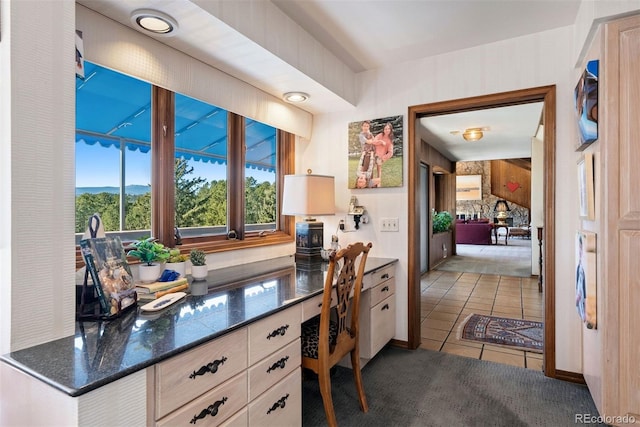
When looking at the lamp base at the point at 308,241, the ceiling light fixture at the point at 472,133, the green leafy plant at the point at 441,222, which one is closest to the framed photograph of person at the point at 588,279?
the lamp base at the point at 308,241

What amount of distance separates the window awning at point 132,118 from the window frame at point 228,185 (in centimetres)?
5

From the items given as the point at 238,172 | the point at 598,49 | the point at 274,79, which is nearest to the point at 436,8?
the point at 598,49

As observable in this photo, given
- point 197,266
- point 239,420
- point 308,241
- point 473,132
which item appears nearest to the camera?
point 239,420

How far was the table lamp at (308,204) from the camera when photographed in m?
2.58

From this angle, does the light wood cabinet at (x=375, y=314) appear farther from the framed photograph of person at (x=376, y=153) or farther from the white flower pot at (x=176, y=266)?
the white flower pot at (x=176, y=266)

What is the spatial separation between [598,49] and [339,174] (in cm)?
191

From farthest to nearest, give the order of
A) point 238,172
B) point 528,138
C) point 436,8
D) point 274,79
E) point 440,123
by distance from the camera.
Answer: point 528,138
point 440,123
point 238,172
point 274,79
point 436,8

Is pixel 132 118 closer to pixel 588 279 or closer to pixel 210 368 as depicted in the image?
pixel 210 368

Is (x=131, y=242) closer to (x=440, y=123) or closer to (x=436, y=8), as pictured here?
(x=436, y=8)

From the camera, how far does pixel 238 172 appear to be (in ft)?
8.66

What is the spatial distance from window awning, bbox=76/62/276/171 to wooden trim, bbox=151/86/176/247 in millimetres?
44

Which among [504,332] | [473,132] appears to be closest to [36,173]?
[504,332]

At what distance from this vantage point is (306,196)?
2.57 m

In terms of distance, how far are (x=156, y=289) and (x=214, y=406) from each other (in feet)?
2.10
